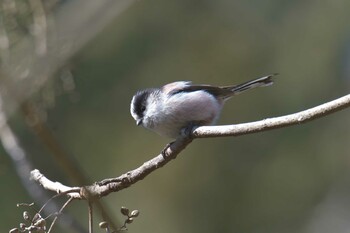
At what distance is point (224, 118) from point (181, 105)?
4492mm

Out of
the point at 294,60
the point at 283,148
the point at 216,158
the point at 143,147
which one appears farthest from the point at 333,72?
the point at 143,147

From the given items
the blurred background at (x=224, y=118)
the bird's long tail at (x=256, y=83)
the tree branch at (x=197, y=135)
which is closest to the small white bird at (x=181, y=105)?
the bird's long tail at (x=256, y=83)

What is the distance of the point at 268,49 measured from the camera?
352 inches

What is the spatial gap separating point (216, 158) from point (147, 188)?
0.92m

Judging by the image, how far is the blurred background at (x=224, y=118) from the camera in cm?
775

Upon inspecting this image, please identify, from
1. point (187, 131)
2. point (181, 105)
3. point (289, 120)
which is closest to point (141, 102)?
point (181, 105)

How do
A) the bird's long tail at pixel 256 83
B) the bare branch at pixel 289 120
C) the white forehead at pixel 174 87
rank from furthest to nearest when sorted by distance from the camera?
1. the white forehead at pixel 174 87
2. the bird's long tail at pixel 256 83
3. the bare branch at pixel 289 120

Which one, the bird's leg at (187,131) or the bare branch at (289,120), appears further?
the bird's leg at (187,131)

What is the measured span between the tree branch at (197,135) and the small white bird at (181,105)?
1.92 ft

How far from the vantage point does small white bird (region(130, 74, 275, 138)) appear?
358cm

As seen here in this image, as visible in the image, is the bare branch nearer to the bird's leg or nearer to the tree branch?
the tree branch

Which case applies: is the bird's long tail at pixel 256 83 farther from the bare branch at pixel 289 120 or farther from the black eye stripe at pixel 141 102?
the bare branch at pixel 289 120

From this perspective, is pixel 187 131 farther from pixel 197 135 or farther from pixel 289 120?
pixel 289 120

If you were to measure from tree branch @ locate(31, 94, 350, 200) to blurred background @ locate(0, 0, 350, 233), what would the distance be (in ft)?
12.9
